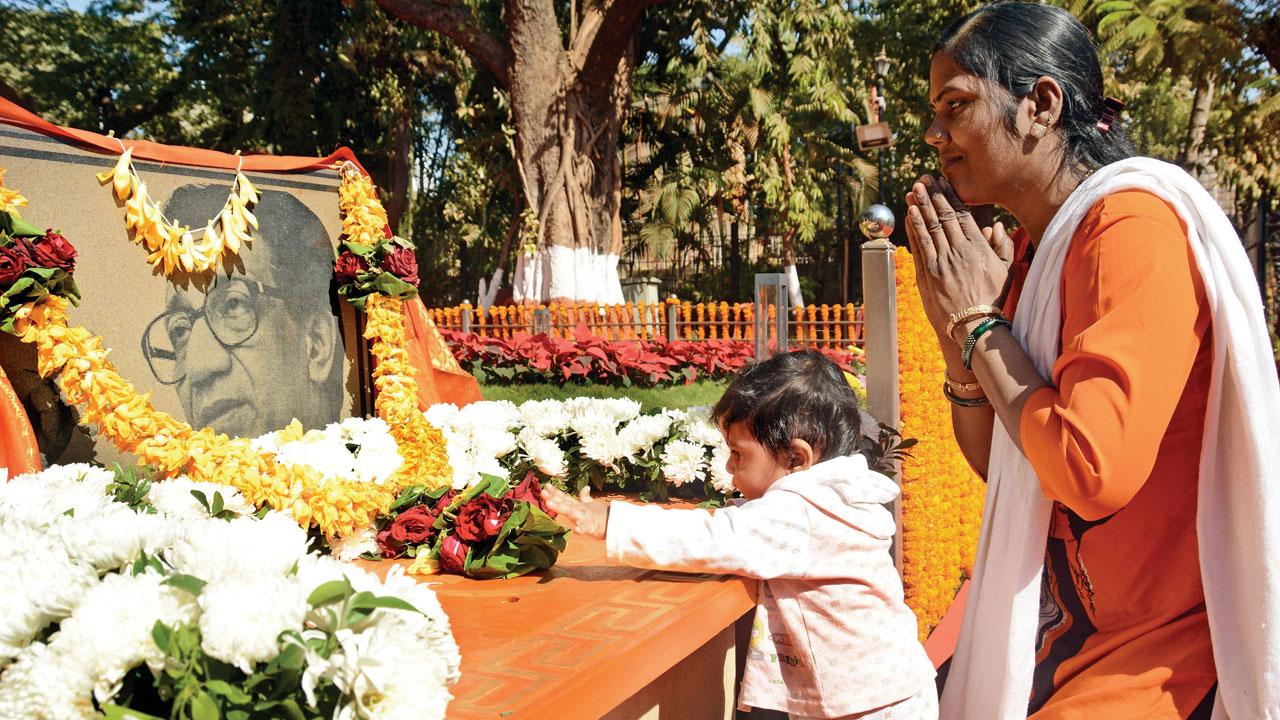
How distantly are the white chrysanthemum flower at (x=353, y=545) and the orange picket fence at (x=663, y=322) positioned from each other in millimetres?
10534

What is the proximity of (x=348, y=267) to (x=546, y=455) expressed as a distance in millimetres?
1113

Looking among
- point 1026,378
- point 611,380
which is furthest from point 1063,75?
point 611,380

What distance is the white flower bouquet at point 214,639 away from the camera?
1.13 meters

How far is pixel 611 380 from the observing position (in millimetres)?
9492

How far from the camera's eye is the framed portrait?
2949 millimetres

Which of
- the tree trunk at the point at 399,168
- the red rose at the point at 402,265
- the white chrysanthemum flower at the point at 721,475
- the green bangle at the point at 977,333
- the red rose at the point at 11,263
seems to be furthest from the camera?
the tree trunk at the point at 399,168

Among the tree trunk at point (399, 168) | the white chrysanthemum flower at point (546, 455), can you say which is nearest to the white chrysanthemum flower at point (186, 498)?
the white chrysanthemum flower at point (546, 455)

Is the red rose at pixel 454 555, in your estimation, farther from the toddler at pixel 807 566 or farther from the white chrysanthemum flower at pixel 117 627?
the white chrysanthemum flower at pixel 117 627

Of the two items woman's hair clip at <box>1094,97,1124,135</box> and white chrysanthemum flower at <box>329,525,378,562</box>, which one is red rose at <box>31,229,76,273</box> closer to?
white chrysanthemum flower at <box>329,525,378,562</box>

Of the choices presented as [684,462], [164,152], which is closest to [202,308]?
[164,152]

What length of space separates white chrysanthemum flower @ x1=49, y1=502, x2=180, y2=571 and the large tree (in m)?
13.6

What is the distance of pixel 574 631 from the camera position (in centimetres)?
210

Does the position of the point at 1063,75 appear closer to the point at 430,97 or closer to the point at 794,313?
the point at 794,313

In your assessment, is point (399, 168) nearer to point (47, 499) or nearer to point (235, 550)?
point (47, 499)
